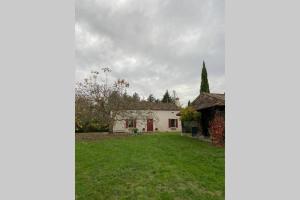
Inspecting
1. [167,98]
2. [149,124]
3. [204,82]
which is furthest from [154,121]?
[167,98]

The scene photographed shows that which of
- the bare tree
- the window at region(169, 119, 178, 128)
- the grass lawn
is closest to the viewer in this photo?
the grass lawn

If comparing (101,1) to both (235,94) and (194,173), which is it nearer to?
(235,94)

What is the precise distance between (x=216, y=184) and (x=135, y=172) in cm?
248

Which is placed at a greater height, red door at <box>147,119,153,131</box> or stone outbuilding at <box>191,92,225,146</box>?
stone outbuilding at <box>191,92,225,146</box>

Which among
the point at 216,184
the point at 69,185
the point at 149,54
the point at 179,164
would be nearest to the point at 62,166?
the point at 69,185

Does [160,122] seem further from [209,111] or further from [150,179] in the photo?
[150,179]

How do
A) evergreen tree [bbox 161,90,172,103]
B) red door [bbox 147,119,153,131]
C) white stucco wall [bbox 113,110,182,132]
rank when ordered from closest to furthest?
white stucco wall [bbox 113,110,182,132] → red door [bbox 147,119,153,131] → evergreen tree [bbox 161,90,172,103]

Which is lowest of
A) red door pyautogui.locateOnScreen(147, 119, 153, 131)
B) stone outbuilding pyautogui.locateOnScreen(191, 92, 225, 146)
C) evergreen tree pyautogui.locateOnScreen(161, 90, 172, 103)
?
red door pyautogui.locateOnScreen(147, 119, 153, 131)

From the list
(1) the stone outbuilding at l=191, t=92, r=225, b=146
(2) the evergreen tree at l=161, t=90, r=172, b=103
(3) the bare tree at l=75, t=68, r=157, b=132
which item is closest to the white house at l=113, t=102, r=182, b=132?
(3) the bare tree at l=75, t=68, r=157, b=132

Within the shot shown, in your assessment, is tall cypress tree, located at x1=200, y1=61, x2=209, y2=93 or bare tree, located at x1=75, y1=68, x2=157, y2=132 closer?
bare tree, located at x1=75, y1=68, x2=157, y2=132

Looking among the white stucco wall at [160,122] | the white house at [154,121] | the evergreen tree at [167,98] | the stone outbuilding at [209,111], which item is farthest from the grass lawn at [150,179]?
the evergreen tree at [167,98]

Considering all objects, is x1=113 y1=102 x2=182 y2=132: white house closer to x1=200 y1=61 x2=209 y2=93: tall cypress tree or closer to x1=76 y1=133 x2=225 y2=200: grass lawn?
x1=200 y1=61 x2=209 y2=93: tall cypress tree

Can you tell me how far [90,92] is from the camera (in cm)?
2066

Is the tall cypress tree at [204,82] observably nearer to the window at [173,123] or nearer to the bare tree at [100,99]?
the window at [173,123]
